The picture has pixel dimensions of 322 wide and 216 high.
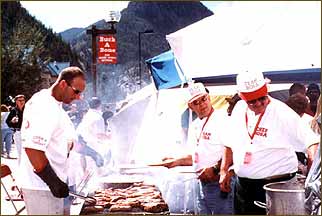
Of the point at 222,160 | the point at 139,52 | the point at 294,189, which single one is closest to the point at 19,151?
the point at 139,52

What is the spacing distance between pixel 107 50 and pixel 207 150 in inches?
40.2

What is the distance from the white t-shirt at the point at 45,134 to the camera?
3.49m

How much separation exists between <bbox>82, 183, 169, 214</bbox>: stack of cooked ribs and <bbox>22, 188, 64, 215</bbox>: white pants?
46 cm

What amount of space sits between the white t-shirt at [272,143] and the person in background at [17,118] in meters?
1.50

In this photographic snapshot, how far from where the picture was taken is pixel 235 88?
3918 mm

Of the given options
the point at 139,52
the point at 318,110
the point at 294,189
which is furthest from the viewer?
the point at 139,52

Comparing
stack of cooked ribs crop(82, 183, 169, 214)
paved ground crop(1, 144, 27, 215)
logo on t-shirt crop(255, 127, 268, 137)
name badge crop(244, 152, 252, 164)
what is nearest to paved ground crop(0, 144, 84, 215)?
paved ground crop(1, 144, 27, 215)

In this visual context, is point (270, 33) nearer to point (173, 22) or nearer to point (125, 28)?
point (173, 22)

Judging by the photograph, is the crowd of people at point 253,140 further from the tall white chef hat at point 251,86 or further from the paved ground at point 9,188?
the paved ground at point 9,188

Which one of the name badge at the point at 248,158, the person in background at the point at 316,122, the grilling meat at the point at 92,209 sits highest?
the person in background at the point at 316,122

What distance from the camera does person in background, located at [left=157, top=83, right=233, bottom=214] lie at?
3.99m

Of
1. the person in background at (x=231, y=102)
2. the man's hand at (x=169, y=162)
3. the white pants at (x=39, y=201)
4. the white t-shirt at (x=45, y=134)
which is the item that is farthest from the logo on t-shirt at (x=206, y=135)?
the white pants at (x=39, y=201)

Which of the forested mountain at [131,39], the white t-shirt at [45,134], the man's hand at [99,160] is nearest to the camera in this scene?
the white t-shirt at [45,134]

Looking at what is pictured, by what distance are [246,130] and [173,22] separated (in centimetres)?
96
